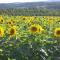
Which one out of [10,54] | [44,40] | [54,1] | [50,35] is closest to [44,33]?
[50,35]

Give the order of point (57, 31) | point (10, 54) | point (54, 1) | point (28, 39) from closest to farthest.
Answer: point (10, 54)
point (28, 39)
point (57, 31)
point (54, 1)

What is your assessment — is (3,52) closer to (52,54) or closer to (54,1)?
(52,54)

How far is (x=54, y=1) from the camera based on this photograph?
115 feet

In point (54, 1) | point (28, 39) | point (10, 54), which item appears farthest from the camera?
point (54, 1)

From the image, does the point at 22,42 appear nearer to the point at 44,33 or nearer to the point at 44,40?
the point at 44,40

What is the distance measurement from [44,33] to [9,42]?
0.96m

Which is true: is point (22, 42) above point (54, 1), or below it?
above

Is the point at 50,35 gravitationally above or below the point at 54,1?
above

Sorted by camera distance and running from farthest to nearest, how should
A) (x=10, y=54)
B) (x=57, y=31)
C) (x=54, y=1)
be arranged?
(x=54, y=1) → (x=57, y=31) → (x=10, y=54)

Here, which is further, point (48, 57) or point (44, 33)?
point (44, 33)

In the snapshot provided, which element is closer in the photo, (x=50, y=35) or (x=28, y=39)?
(x=28, y=39)

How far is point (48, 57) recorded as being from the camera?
4.95 m

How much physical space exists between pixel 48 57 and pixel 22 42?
429 mm

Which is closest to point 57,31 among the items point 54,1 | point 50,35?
point 50,35
